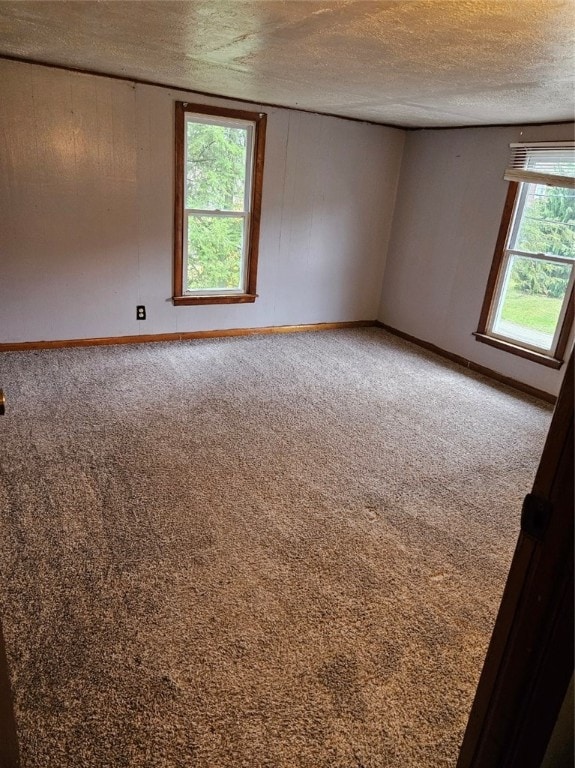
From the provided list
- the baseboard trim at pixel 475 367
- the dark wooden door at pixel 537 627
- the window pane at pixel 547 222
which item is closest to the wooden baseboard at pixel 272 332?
the baseboard trim at pixel 475 367

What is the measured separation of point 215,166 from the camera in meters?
4.41

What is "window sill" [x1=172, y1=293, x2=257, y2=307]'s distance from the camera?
459cm

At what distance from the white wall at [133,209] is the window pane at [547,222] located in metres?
1.62

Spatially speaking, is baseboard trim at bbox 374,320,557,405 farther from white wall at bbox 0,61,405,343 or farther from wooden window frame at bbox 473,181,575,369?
white wall at bbox 0,61,405,343

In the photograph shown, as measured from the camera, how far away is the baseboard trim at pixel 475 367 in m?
4.13

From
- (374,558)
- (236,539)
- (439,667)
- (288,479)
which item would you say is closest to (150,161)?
(288,479)

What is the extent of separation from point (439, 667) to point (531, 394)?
3.07 metres

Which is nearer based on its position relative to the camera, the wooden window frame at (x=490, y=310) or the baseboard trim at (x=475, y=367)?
the wooden window frame at (x=490, y=310)

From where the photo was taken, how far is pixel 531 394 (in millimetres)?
4184

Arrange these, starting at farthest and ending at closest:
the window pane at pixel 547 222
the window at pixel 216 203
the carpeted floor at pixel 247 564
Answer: the window at pixel 216 203, the window pane at pixel 547 222, the carpeted floor at pixel 247 564

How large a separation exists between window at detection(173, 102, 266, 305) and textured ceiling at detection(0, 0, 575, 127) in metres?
0.50

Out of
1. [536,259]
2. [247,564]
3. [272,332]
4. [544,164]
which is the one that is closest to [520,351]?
[536,259]

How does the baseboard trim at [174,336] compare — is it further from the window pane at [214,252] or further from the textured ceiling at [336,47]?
the textured ceiling at [336,47]

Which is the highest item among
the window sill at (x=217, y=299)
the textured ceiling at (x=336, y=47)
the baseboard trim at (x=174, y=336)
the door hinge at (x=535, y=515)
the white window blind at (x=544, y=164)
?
the textured ceiling at (x=336, y=47)
